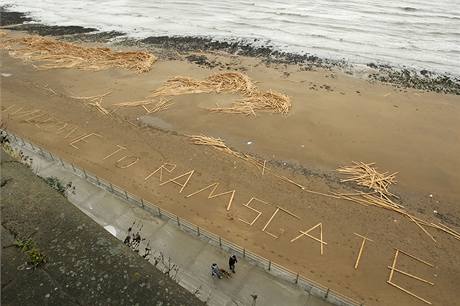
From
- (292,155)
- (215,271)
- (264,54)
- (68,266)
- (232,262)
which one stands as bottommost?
(292,155)

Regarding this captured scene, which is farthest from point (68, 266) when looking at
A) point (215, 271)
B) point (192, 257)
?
point (192, 257)

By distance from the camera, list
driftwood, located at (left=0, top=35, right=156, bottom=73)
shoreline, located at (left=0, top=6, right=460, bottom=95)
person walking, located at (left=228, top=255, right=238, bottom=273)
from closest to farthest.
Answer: person walking, located at (left=228, top=255, right=238, bottom=273), shoreline, located at (left=0, top=6, right=460, bottom=95), driftwood, located at (left=0, top=35, right=156, bottom=73)

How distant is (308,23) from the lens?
114 ft

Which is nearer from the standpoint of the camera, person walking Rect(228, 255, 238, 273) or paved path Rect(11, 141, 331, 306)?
paved path Rect(11, 141, 331, 306)

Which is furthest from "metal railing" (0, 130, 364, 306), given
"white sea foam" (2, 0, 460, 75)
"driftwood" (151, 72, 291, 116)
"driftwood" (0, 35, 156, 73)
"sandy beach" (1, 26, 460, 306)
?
"white sea foam" (2, 0, 460, 75)

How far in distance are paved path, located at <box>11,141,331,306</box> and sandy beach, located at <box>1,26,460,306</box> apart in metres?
1.76

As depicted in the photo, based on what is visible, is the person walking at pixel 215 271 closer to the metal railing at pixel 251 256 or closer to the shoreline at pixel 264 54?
the metal railing at pixel 251 256

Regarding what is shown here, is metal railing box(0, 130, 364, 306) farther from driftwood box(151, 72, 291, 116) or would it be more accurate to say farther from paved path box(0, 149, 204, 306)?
driftwood box(151, 72, 291, 116)

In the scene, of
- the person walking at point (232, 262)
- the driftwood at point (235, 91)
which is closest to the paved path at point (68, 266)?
the person walking at point (232, 262)

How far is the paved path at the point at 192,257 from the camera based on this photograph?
9.11m

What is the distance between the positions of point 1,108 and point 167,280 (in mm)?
19809

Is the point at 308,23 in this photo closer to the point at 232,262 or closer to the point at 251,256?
the point at 251,256

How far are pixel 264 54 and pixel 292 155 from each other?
14.3 metres

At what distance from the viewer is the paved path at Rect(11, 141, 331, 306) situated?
29.9 ft
